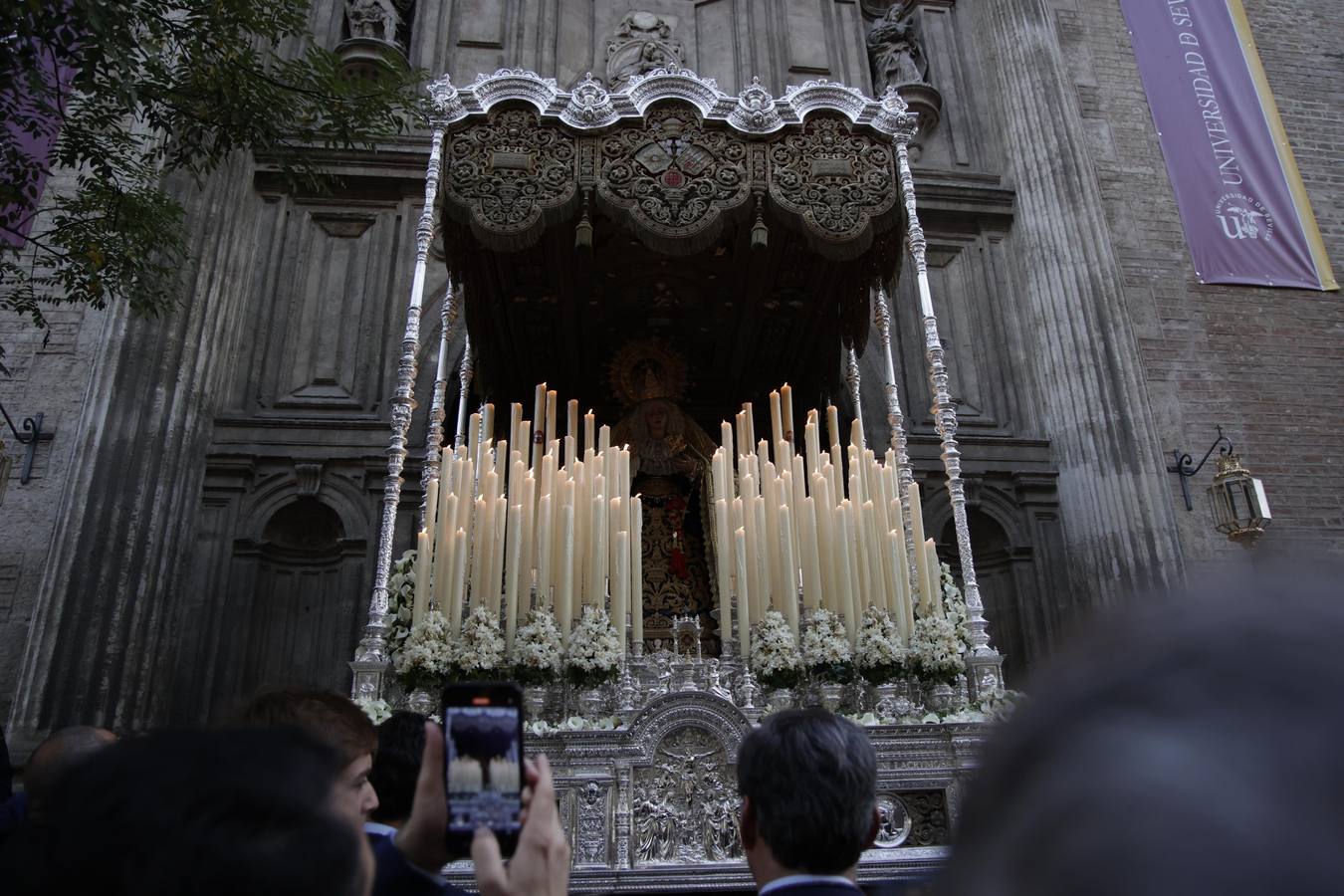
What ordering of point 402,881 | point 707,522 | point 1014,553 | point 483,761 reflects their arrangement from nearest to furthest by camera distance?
point 483,761 → point 402,881 → point 707,522 → point 1014,553

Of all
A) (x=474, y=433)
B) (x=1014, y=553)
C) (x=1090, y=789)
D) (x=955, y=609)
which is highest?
(x=474, y=433)

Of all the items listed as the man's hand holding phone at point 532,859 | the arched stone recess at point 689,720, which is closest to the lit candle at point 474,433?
the arched stone recess at point 689,720

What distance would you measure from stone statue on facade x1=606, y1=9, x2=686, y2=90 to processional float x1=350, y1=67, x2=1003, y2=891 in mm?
3925

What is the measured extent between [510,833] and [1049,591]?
8.07m

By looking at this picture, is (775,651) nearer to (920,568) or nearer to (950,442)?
(920,568)

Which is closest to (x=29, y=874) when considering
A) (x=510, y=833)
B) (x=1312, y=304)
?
(x=510, y=833)

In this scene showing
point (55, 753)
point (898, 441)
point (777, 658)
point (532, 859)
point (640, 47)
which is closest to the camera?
point (532, 859)

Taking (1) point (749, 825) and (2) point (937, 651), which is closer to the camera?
(1) point (749, 825)

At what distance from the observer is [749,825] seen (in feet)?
6.15

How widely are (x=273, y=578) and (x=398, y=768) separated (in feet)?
21.0

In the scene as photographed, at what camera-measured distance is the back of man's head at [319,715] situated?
6.89 feet

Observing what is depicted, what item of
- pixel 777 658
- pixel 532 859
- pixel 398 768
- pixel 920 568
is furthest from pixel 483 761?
pixel 920 568

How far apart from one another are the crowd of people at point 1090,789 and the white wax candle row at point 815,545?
4.41m

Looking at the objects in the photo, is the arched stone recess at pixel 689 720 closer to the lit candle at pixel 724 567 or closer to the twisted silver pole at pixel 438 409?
the lit candle at pixel 724 567
